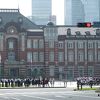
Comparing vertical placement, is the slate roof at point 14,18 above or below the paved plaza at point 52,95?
above

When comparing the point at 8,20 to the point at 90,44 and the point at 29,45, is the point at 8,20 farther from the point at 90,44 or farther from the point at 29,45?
the point at 90,44

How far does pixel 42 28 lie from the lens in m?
131

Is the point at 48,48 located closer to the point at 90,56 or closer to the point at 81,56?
the point at 81,56

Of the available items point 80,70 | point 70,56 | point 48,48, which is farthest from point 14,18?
point 80,70

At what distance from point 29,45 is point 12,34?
4.63 m

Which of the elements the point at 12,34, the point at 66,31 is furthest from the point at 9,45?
the point at 66,31

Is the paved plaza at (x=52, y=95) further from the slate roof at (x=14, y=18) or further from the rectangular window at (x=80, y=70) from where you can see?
the slate roof at (x=14, y=18)

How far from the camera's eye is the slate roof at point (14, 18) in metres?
130

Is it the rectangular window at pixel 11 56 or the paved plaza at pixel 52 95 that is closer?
the paved plaza at pixel 52 95

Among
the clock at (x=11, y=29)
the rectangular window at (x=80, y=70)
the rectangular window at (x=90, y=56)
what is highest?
the clock at (x=11, y=29)

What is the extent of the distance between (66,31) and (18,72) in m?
13.8

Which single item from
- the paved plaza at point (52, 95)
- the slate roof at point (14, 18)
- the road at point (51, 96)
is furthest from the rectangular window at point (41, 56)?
the road at point (51, 96)

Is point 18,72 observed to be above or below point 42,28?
below

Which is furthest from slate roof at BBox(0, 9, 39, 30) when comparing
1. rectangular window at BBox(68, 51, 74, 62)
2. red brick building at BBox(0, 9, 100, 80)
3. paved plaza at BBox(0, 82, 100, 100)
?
paved plaza at BBox(0, 82, 100, 100)
